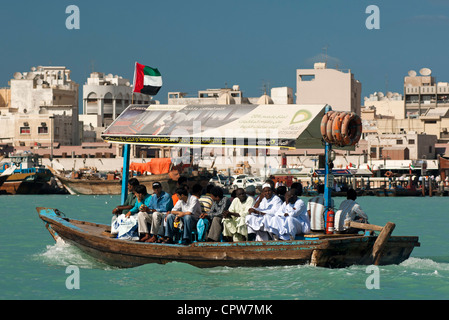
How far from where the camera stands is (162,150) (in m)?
88.0

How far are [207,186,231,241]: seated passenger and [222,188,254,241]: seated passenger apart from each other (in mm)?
103

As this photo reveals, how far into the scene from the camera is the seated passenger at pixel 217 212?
1670 cm

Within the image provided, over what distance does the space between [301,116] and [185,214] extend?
10.1 feet

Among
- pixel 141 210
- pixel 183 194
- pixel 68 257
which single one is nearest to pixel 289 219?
pixel 183 194

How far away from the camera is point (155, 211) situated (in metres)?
17.1

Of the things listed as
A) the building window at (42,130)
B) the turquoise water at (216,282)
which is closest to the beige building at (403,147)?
the building window at (42,130)

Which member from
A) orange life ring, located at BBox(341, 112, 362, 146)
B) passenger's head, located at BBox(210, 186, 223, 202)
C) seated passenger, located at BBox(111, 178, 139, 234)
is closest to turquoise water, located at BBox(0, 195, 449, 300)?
seated passenger, located at BBox(111, 178, 139, 234)

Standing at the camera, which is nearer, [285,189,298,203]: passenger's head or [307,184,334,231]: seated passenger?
[285,189,298,203]: passenger's head

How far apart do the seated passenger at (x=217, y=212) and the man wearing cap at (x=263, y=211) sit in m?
0.54

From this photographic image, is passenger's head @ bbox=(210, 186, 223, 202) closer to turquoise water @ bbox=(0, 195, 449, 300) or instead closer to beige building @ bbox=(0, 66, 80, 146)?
turquoise water @ bbox=(0, 195, 449, 300)

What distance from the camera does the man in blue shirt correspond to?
56.3 feet

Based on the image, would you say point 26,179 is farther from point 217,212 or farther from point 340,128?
point 340,128

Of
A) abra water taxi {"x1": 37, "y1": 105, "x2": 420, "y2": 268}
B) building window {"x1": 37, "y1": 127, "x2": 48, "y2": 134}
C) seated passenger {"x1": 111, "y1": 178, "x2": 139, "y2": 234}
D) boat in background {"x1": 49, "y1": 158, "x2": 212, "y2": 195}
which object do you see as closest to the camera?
abra water taxi {"x1": 37, "y1": 105, "x2": 420, "y2": 268}
